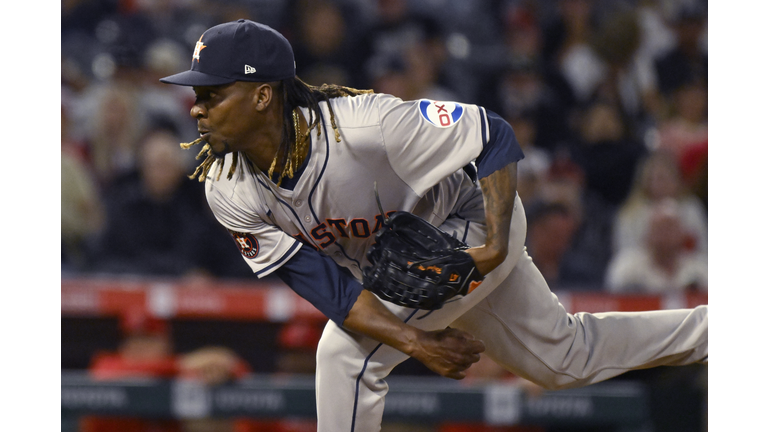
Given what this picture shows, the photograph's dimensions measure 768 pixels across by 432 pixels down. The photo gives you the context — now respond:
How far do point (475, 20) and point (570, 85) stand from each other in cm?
77

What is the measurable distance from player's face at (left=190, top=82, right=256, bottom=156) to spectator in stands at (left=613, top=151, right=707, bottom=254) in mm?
2749

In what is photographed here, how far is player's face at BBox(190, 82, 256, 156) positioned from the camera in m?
1.85

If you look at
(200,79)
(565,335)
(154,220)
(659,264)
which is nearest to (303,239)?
(200,79)

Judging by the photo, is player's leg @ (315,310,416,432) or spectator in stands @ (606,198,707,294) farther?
spectator in stands @ (606,198,707,294)

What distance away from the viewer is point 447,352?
6.22 ft

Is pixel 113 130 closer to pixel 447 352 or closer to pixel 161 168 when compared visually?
pixel 161 168

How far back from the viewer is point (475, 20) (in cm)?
515

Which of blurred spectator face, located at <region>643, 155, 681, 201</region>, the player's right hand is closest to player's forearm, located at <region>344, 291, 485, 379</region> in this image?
the player's right hand

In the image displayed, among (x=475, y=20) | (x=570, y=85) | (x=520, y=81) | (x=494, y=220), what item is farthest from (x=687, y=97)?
(x=494, y=220)

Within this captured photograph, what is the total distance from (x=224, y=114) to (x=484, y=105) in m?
3.24

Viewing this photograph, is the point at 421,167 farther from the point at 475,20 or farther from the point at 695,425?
the point at 475,20

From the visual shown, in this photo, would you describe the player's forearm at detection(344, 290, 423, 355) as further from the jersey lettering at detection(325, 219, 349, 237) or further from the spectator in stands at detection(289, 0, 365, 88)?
the spectator in stands at detection(289, 0, 365, 88)

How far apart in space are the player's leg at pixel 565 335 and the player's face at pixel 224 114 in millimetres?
830

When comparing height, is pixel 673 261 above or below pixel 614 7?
below
